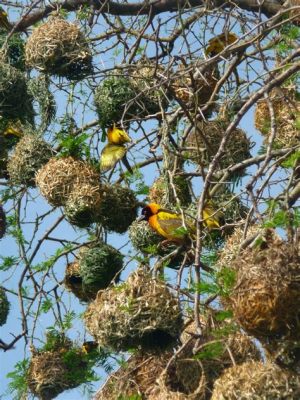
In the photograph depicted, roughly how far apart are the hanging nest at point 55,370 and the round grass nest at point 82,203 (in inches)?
22.1

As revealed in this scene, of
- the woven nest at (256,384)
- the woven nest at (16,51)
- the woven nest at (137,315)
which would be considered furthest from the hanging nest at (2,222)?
the woven nest at (256,384)

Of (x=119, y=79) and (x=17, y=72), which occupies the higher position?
(x=17, y=72)

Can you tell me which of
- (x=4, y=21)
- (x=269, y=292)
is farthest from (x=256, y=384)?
(x=4, y=21)

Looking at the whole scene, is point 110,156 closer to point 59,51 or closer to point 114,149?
point 114,149

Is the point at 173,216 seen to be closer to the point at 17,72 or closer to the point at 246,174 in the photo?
the point at 246,174

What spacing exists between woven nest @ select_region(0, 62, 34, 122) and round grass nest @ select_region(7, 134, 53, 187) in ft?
0.66

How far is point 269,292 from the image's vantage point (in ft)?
11.8

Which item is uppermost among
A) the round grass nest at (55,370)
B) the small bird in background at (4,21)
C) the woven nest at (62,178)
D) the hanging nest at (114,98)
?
the small bird in background at (4,21)

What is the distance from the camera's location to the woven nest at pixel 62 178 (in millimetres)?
5176

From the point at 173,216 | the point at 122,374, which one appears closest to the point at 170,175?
the point at 173,216

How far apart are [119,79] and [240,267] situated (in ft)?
6.51

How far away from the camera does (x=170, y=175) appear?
466cm

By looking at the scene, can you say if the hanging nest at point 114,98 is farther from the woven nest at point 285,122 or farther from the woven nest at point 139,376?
the woven nest at point 139,376

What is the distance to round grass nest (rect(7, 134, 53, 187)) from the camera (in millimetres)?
5551
